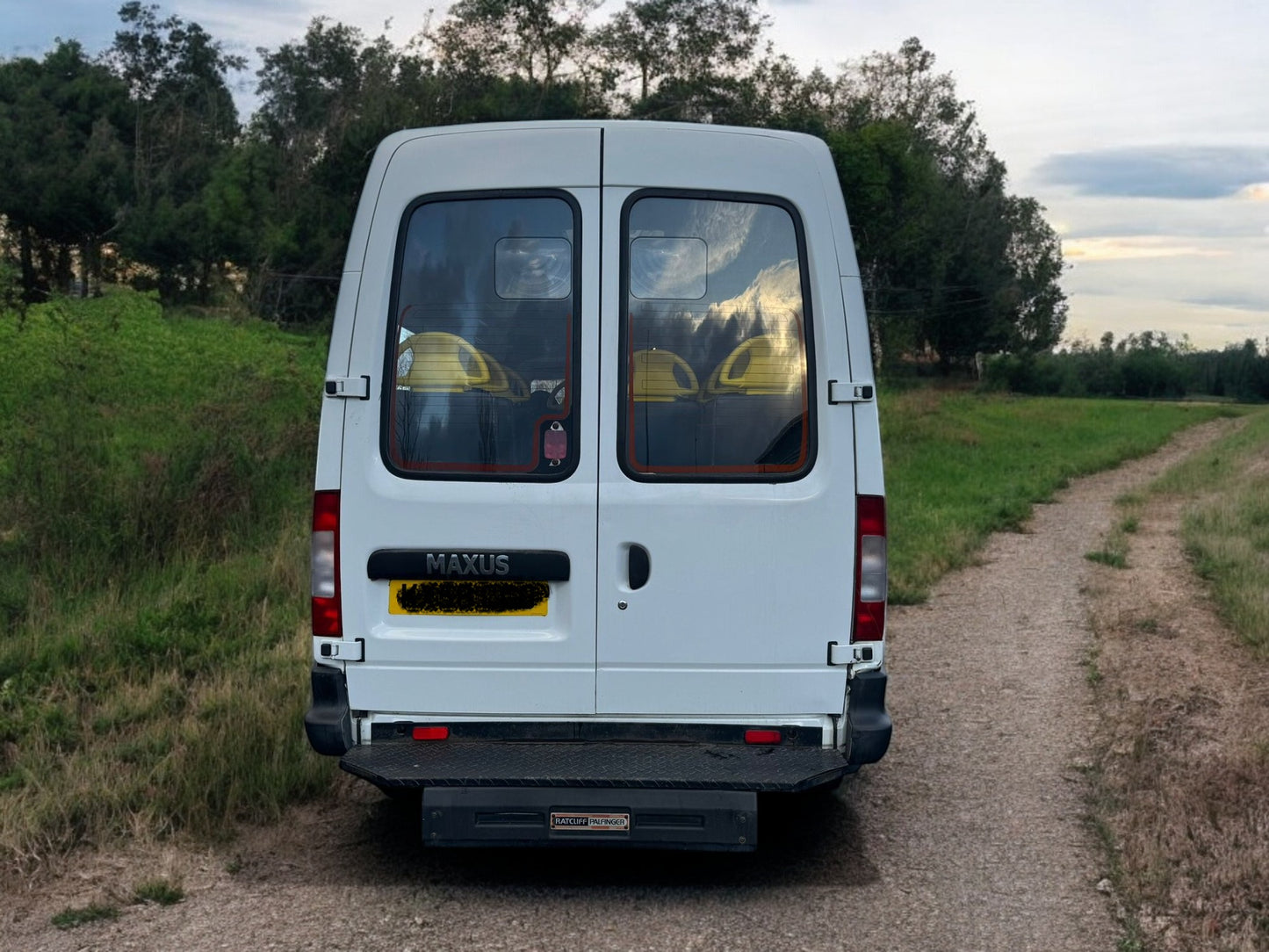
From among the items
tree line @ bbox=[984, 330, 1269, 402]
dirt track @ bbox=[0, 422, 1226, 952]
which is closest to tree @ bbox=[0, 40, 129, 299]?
dirt track @ bbox=[0, 422, 1226, 952]

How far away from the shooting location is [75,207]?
36500 millimetres

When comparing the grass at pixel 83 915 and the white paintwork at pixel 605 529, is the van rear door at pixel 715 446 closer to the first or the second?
the white paintwork at pixel 605 529

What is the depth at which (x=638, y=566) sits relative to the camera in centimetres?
440

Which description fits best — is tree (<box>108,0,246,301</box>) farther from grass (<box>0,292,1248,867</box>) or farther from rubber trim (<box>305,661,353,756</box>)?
rubber trim (<box>305,661,353,756</box>)

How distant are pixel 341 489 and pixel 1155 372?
91826mm

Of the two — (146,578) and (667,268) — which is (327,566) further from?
(146,578)

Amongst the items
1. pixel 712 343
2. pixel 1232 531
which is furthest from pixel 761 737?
pixel 1232 531

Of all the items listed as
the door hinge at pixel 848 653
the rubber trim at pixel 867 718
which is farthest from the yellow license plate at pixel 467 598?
the rubber trim at pixel 867 718

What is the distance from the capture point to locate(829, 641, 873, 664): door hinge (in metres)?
4.42

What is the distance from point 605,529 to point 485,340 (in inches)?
29.1

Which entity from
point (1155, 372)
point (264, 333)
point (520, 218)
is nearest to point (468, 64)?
point (264, 333)

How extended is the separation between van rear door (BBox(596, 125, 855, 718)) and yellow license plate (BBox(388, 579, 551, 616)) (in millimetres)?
235

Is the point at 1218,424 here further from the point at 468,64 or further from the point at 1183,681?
the point at 1183,681

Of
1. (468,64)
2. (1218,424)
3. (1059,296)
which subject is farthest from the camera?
(1059,296)
